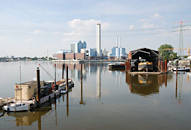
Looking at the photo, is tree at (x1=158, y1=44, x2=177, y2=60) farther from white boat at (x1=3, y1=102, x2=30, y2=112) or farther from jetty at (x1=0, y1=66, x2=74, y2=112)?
white boat at (x1=3, y1=102, x2=30, y2=112)

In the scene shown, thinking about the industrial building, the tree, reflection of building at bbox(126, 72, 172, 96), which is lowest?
reflection of building at bbox(126, 72, 172, 96)

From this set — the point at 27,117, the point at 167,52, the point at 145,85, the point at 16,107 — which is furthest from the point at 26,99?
the point at 167,52

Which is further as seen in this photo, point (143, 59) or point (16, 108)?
point (143, 59)

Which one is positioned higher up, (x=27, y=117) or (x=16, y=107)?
(x=16, y=107)

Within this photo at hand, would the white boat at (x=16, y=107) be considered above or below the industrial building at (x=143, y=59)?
below

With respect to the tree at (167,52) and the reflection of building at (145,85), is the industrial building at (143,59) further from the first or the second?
the tree at (167,52)

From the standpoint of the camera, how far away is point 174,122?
1675 cm

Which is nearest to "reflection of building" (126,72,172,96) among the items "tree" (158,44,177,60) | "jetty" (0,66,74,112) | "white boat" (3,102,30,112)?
"jetty" (0,66,74,112)

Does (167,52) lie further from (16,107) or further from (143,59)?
(16,107)

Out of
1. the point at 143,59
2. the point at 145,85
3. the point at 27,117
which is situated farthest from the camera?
the point at 143,59

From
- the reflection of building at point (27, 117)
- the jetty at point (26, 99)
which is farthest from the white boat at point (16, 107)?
the reflection of building at point (27, 117)

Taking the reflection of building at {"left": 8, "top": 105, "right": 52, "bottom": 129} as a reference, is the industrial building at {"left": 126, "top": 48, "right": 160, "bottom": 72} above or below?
above

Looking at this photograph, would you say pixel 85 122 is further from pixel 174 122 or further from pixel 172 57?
pixel 172 57

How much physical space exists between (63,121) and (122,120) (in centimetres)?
Answer: 670
